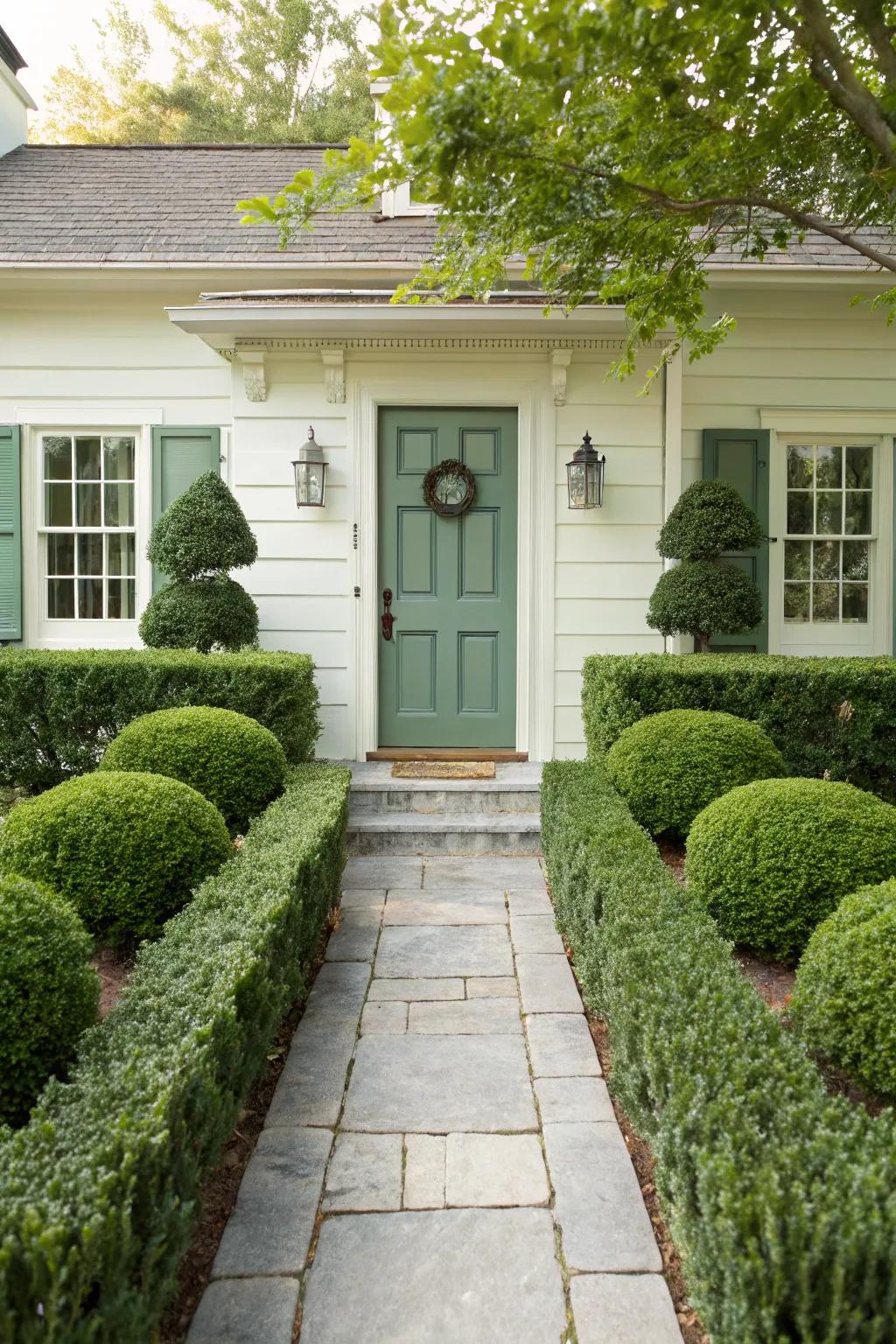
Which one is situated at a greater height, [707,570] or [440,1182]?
[707,570]

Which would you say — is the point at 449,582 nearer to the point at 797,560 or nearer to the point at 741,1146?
the point at 797,560

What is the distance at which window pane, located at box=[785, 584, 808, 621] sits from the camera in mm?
7355

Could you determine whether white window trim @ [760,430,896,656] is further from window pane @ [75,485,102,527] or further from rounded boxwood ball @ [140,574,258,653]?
window pane @ [75,485,102,527]

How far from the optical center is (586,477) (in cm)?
651

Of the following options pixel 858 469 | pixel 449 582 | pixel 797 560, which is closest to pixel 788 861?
pixel 449 582

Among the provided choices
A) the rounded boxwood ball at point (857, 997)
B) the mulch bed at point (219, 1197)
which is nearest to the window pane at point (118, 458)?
the mulch bed at point (219, 1197)

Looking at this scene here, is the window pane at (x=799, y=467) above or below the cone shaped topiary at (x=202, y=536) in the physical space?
above

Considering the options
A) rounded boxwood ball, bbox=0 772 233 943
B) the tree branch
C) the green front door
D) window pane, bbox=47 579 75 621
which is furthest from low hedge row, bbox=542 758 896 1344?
window pane, bbox=47 579 75 621

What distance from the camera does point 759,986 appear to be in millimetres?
3371

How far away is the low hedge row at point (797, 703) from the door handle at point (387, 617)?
1.92 metres

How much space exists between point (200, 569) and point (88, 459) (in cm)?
181

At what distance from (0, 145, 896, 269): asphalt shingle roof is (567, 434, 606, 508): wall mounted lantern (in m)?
1.54

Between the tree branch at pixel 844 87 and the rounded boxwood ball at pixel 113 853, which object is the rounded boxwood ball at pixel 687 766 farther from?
the tree branch at pixel 844 87

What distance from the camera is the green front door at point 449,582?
22.3 feet
